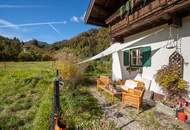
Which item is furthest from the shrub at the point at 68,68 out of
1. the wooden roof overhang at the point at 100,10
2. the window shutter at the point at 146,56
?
the window shutter at the point at 146,56

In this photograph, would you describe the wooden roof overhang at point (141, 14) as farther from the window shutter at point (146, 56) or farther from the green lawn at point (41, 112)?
the green lawn at point (41, 112)

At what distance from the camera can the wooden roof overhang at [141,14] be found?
627 cm

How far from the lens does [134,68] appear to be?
10.6m

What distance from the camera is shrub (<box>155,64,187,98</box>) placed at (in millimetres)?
6840

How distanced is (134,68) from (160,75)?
10.4 feet

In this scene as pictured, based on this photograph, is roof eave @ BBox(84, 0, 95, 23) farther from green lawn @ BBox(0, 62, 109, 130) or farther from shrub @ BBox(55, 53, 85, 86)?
green lawn @ BBox(0, 62, 109, 130)

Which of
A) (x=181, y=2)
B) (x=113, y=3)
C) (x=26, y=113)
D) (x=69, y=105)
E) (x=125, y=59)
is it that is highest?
(x=113, y=3)

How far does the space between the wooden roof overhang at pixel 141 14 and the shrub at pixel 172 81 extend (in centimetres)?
186

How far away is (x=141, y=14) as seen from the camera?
7.91 metres

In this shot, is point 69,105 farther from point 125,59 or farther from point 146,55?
point 125,59

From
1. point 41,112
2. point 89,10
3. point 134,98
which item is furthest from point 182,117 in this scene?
point 89,10

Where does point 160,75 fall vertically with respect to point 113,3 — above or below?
below

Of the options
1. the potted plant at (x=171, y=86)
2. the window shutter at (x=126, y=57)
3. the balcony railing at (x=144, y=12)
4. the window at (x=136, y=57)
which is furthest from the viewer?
the window shutter at (x=126, y=57)

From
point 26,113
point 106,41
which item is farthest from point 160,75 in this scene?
point 106,41
